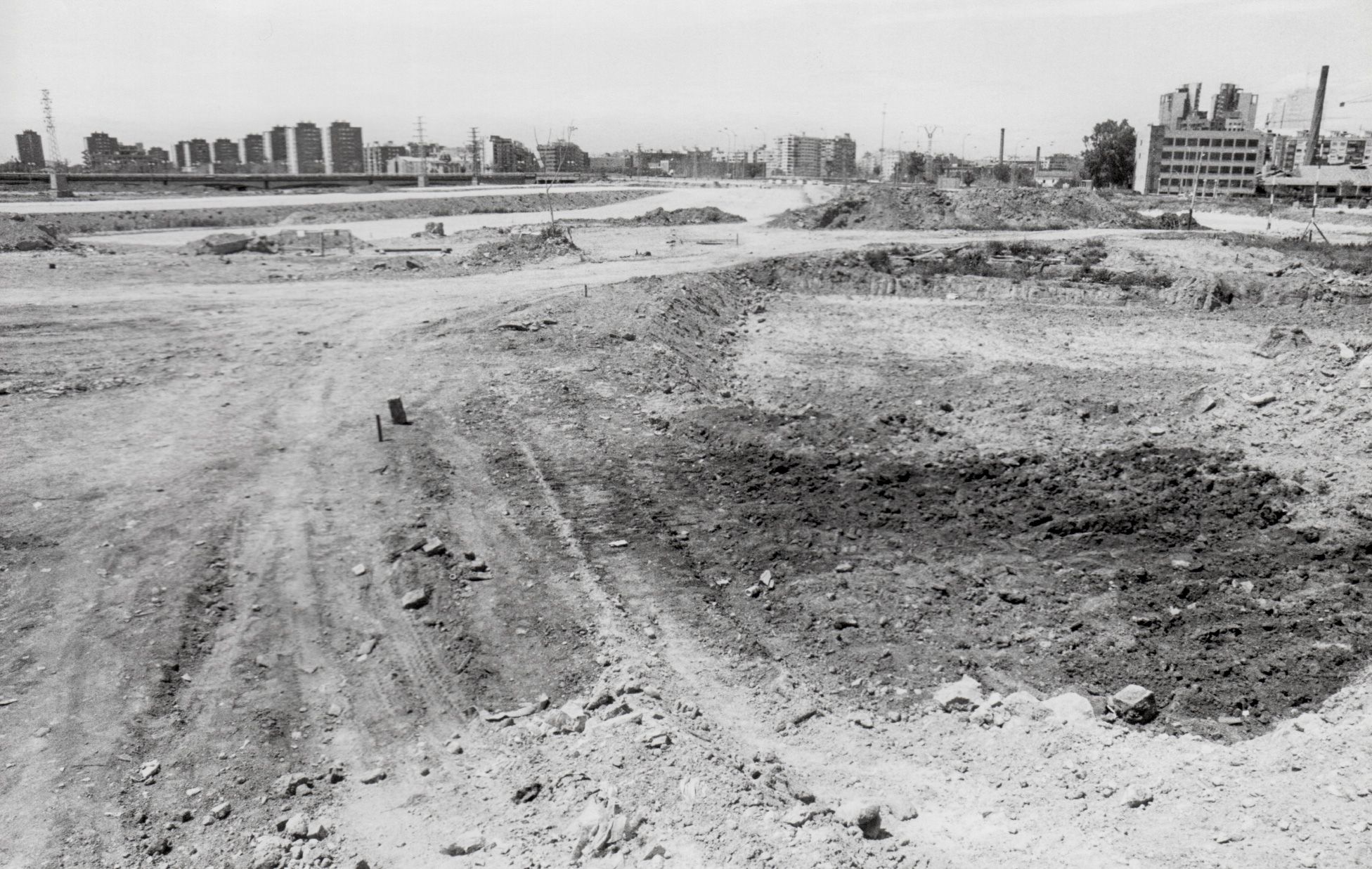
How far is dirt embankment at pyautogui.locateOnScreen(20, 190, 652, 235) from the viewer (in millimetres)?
44344

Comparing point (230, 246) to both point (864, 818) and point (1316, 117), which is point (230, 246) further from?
point (1316, 117)

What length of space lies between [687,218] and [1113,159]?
3184 inches

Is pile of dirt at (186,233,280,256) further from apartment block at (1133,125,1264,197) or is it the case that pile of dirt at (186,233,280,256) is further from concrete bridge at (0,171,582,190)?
apartment block at (1133,125,1264,197)

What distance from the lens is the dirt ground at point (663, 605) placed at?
5.24 m

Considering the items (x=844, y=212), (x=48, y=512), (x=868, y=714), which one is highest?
(x=844, y=212)

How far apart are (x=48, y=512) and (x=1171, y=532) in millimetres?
11510

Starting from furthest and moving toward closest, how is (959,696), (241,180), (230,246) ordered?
(241,180)
(230,246)
(959,696)

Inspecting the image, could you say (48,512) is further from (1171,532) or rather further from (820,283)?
(820,283)

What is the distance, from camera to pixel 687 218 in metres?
47.8

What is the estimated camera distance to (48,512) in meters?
9.23

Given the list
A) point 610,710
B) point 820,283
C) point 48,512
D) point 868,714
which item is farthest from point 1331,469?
point 820,283

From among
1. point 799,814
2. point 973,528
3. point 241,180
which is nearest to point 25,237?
point 973,528

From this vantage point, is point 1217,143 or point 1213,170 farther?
point 1217,143

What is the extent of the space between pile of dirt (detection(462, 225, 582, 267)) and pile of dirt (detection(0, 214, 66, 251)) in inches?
528
